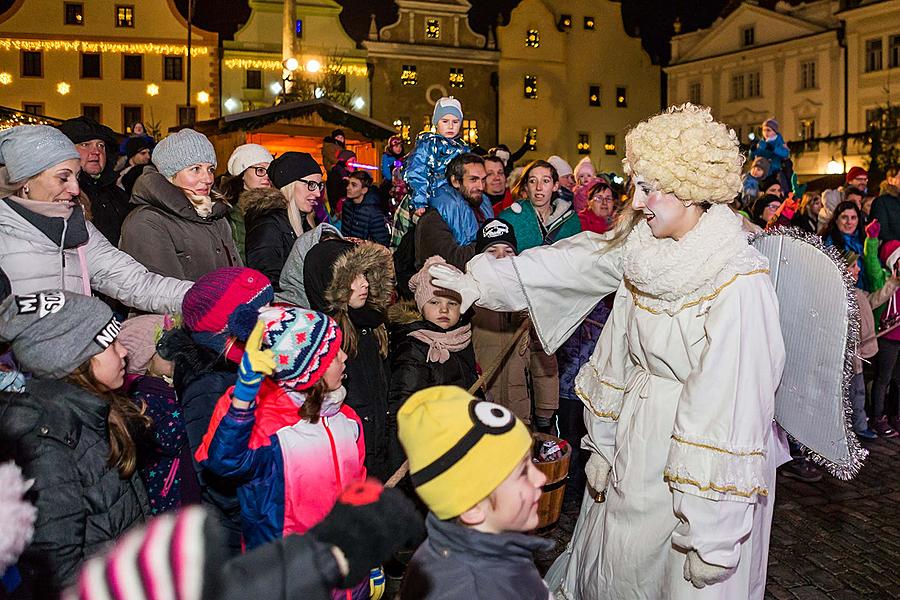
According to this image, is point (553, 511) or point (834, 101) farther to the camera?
point (834, 101)

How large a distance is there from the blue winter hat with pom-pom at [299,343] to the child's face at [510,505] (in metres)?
1.10

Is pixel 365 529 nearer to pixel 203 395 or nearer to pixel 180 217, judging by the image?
pixel 203 395

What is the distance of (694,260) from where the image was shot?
334 centimetres

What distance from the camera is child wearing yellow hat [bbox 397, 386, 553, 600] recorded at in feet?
7.59

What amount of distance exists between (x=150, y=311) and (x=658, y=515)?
2.79 meters

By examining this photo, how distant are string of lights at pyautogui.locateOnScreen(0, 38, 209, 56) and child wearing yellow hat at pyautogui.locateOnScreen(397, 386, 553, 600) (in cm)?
4519

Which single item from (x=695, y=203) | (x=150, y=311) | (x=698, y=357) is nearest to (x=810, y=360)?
(x=698, y=357)

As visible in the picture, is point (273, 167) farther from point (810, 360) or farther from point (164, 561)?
point (164, 561)

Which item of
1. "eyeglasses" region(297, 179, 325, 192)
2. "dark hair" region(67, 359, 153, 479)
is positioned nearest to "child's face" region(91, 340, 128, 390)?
"dark hair" region(67, 359, 153, 479)

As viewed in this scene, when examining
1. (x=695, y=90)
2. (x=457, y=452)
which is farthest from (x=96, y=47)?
(x=457, y=452)

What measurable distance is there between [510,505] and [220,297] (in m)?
2.01

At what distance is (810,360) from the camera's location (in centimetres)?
353

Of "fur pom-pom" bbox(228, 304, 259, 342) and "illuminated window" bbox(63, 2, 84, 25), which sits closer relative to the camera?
"fur pom-pom" bbox(228, 304, 259, 342)

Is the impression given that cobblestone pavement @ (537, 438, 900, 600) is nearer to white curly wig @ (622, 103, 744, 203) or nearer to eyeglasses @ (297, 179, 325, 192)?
white curly wig @ (622, 103, 744, 203)
